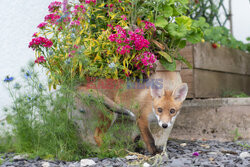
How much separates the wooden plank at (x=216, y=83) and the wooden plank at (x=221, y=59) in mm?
82

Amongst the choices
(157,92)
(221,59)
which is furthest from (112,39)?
(221,59)

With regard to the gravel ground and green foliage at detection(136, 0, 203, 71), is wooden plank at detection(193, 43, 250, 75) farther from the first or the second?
the gravel ground

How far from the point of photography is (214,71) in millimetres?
4035

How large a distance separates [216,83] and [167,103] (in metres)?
2.21

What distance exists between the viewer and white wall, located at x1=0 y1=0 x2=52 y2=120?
3219mm

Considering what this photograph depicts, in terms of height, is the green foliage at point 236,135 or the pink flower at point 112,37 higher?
the pink flower at point 112,37

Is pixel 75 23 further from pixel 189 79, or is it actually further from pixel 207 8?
pixel 207 8

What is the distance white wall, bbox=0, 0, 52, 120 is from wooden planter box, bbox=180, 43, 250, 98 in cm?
193

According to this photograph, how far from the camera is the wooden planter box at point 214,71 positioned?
358 cm

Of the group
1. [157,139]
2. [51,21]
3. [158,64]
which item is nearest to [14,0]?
[51,21]

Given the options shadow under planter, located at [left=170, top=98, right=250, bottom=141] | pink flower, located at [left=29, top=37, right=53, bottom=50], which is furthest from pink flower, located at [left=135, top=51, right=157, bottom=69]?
shadow under planter, located at [left=170, top=98, right=250, bottom=141]

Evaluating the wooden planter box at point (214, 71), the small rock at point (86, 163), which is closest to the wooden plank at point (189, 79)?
the wooden planter box at point (214, 71)

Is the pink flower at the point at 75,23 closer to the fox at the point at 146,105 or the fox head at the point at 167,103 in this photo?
the fox at the point at 146,105

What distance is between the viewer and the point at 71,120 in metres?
2.11
